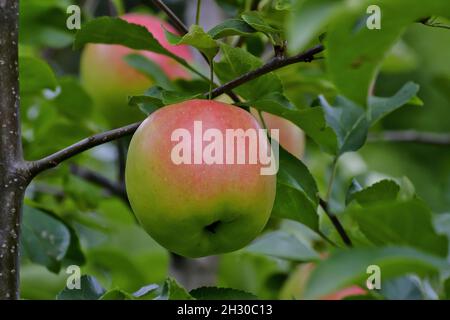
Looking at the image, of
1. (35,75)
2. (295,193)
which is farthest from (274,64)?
(35,75)

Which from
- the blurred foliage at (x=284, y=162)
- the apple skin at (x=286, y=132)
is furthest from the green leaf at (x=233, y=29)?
the apple skin at (x=286, y=132)

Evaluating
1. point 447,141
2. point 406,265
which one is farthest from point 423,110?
point 406,265

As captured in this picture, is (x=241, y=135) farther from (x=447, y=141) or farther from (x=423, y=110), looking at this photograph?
(x=423, y=110)

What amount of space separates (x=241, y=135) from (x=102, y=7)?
9.01 ft

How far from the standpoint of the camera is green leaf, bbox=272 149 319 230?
0.72m

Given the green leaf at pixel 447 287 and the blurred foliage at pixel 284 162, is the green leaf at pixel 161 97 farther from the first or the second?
the green leaf at pixel 447 287

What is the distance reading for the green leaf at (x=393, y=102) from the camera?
0.77m

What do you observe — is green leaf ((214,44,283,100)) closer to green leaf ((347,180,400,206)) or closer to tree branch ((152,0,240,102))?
A: tree branch ((152,0,240,102))

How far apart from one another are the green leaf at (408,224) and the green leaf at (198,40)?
224 mm

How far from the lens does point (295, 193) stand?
73cm

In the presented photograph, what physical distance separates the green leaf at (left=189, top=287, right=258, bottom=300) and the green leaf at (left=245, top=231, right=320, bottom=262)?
133 mm

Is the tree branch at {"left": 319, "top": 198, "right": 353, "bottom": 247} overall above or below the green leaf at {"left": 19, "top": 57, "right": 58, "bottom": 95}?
below

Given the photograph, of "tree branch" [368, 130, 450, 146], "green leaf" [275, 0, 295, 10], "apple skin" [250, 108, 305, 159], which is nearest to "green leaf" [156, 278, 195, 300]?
"green leaf" [275, 0, 295, 10]

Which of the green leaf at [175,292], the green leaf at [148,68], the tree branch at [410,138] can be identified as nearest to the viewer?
the green leaf at [175,292]
